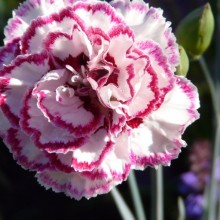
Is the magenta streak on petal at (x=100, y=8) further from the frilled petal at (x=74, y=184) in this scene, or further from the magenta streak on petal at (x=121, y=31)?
the frilled petal at (x=74, y=184)

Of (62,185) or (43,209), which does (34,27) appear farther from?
(43,209)

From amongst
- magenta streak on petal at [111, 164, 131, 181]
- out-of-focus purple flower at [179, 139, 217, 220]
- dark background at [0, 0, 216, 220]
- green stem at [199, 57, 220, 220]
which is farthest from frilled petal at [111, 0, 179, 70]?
dark background at [0, 0, 216, 220]

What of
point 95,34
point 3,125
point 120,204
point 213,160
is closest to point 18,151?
point 3,125

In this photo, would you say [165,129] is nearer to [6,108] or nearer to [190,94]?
[190,94]

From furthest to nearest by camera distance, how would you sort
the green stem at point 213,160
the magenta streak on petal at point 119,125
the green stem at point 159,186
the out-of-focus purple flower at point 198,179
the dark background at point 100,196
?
the dark background at point 100,196, the out-of-focus purple flower at point 198,179, the green stem at point 213,160, the green stem at point 159,186, the magenta streak on petal at point 119,125

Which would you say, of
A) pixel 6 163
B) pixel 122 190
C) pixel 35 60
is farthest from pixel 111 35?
pixel 6 163

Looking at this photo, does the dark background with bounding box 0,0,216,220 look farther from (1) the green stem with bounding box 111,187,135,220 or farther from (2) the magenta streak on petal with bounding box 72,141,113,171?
(2) the magenta streak on petal with bounding box 72,141,113,171

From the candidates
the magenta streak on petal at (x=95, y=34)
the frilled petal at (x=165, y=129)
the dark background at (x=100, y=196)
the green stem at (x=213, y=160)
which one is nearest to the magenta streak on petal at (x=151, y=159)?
the frilled petal at (x=165, y=129)
